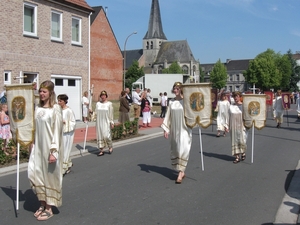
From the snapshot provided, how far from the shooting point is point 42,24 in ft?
68.4

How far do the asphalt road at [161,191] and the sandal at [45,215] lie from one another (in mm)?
79

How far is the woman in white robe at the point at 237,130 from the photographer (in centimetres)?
1079

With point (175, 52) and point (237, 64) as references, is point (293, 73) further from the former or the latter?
point (175, 52)

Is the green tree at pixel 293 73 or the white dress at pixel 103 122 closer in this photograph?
the white dress at pixel 103 122

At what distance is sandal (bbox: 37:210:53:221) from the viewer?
5.84 m

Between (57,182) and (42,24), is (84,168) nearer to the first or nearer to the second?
(57,182)

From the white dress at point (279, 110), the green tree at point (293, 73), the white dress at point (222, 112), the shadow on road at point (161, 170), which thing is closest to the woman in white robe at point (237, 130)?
the shadow on road at point (161, 170)

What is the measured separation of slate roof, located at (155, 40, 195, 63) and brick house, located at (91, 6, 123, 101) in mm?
80396

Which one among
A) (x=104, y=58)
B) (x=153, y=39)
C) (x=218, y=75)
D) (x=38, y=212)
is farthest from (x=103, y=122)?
(x=153, y=39)

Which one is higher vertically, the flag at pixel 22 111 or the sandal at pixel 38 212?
the flag at pixel 22 111

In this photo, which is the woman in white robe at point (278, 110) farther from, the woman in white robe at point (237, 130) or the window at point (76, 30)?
the woman in white robe at point (237, 130)

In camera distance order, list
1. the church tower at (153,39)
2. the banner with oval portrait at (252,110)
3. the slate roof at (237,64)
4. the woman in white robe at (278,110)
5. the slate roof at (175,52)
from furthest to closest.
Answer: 1. the slate roof at (237,64)
2. the church tower at (153,39)
3. the slate roof at (175,52)
4. the woman in white robe at (278,110)
5. the banner with oval portrait at (252,110)

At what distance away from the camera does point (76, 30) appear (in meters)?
23.7

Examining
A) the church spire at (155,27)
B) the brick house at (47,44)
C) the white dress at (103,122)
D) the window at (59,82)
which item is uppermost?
the church spire at (155,27)
